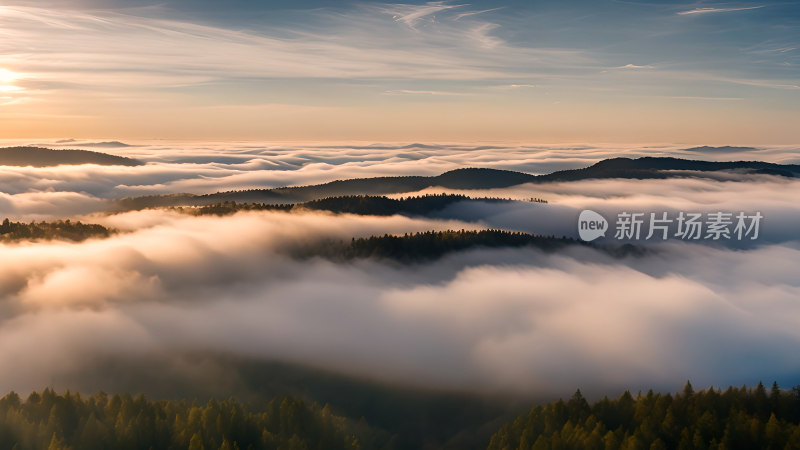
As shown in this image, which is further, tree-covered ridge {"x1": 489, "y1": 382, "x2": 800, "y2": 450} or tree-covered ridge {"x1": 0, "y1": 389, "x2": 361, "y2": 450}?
tree-covered ridge {"x1": 0, "y1": 389, "x2": 361, "y2": 450}

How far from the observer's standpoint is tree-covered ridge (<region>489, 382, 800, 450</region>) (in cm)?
10131

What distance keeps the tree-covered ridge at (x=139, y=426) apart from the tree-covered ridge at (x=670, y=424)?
146 ft

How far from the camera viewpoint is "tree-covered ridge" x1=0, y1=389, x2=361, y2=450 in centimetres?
10244

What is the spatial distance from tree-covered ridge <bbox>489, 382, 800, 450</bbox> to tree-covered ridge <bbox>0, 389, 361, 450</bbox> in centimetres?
4440

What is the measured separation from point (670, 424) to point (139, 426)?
92597 mm

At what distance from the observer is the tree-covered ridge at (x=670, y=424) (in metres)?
101

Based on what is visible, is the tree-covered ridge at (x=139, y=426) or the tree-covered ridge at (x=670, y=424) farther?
the tree-covered ridge at (x=139, y=426)

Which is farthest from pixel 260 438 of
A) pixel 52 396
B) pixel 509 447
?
pixel 509 447

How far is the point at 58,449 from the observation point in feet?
302

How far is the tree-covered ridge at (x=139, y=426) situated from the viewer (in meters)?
102

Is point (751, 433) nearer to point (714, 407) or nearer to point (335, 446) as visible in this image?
point (714, 407)

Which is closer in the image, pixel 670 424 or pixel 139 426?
pixel 139 426

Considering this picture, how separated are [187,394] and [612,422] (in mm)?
133760

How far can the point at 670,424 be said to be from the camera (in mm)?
107812
